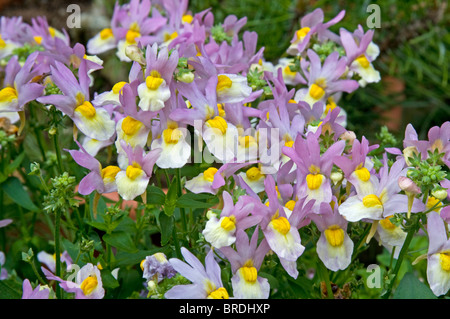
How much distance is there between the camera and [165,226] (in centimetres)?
62

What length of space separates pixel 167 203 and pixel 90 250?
10 cm

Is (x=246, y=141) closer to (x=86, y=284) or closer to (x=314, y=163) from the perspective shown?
(x=314, y=163)

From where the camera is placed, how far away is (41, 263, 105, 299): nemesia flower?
0.58 metres

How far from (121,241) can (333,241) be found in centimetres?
24

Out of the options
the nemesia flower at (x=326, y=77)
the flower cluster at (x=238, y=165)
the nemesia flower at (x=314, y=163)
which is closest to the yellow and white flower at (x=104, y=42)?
the flower cluster at (x=238, y=165)

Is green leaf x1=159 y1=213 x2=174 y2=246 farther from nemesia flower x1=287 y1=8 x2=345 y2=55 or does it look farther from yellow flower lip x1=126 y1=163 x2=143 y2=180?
nemesia flower x1=287 y1=8 x2=345 y2=55

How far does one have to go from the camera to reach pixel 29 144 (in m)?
0.92

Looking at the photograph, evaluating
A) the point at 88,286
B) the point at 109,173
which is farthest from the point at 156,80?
the point at 88,286

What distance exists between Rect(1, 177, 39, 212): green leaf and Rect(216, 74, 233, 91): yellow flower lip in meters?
0.32

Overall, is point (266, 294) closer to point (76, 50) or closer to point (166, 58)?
point (166, 58)

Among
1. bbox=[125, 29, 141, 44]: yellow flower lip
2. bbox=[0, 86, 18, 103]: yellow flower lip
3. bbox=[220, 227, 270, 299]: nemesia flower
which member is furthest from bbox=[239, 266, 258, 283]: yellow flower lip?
bbox=[125, 29, 141, 44]: yellow flower lip

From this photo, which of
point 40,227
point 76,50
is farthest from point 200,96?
point 40,227

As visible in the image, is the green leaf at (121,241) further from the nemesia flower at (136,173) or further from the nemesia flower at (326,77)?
the nemesia flower at (326,77)

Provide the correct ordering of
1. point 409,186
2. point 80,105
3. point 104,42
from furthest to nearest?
point 104,42
point 80,105
point 409,186
